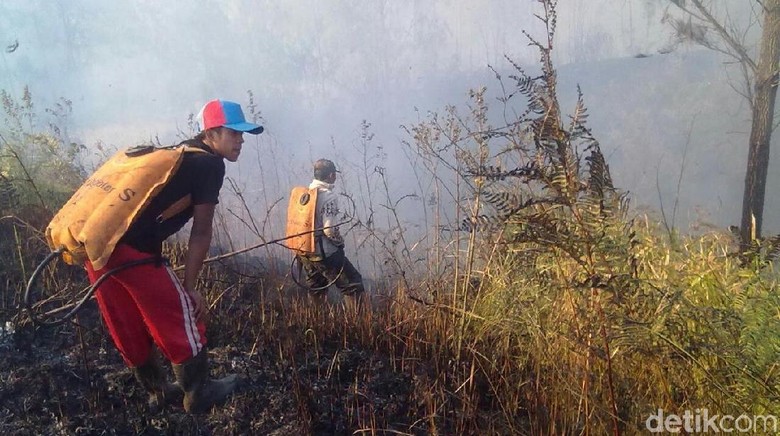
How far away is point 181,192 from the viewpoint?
2445 mm

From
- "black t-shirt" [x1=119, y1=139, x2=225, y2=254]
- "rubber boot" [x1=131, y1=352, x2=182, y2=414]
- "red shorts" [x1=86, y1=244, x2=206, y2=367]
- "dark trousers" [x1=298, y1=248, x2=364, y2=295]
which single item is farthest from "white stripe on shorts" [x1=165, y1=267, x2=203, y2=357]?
"dark trousers" [x1=298, y1=248, x2=364, y2=295]

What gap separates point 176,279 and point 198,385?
0.55 m

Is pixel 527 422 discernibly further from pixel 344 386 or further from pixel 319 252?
pixel 319 252

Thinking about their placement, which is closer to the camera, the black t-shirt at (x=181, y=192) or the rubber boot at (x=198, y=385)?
the black t-shirt at (x=181, y=192)

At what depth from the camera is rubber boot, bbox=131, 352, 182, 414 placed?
2.69 metres

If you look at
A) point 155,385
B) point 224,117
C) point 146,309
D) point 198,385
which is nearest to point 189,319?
point 146,309

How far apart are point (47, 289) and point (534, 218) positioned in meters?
3.76

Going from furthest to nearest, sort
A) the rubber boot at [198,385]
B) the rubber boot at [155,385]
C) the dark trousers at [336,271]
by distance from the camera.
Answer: the dark trousers at [336,271]
the rubber boot at [155,385]
the rubber boot at [198,385]

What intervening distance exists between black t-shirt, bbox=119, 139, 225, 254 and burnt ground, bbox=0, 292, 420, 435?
89cm

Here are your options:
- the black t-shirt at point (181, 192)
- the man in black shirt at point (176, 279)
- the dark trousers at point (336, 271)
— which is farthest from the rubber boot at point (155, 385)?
the dark trousers at point (336, 271)

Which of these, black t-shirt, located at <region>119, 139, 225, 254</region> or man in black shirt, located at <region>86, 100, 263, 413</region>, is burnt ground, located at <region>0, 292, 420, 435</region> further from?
black t-shirt, located at <region>119, 139, 225, 254</region>

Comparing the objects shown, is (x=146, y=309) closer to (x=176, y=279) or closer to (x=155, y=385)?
(x=176, y=279)

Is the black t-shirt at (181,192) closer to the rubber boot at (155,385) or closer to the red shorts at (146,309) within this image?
the red shorts at (146,309)

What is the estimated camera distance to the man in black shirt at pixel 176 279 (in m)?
2.40
